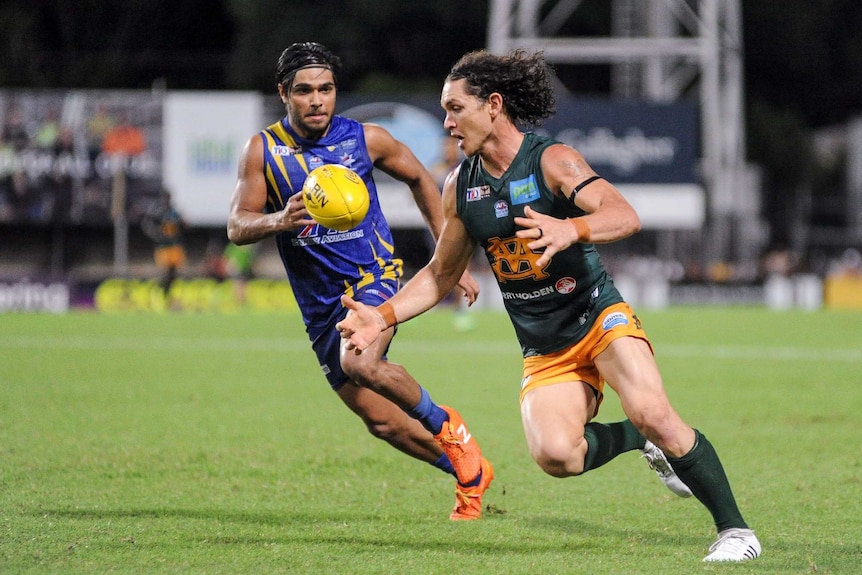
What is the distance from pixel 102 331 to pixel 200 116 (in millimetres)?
10590

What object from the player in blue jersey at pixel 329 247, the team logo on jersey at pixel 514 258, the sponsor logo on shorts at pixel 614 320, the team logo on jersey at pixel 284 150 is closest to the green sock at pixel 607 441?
the sponsor logo on shorts at pixel 614 320

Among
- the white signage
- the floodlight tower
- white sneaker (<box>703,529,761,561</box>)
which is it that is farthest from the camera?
the floodlight tower

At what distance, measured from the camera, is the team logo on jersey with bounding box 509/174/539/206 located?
557cm

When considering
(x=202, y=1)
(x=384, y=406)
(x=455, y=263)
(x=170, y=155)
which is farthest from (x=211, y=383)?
(x=202, y=1)

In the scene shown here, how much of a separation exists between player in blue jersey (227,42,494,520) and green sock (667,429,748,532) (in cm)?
140

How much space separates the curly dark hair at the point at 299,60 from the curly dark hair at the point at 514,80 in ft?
3.83

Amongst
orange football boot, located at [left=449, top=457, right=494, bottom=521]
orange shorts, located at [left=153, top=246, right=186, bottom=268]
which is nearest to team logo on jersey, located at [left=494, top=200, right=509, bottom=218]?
orange football boot, located at [left=449, top=457, right=494, bottom=521]

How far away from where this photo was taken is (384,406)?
6.75 metres

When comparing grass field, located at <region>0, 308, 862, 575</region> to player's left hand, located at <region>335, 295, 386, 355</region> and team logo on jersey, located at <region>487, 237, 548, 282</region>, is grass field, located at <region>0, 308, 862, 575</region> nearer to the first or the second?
player's left hand, located at <region>335, 295, 386, 355</region>

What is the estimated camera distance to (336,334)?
676 centimetres

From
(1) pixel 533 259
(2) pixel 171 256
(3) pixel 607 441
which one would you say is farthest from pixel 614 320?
(2) pixel 171 256

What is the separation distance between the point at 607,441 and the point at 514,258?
991mm

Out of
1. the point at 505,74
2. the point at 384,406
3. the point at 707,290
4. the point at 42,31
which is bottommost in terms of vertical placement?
the point at 707,290

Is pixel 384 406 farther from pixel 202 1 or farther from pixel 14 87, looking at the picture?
pixel 202 1
